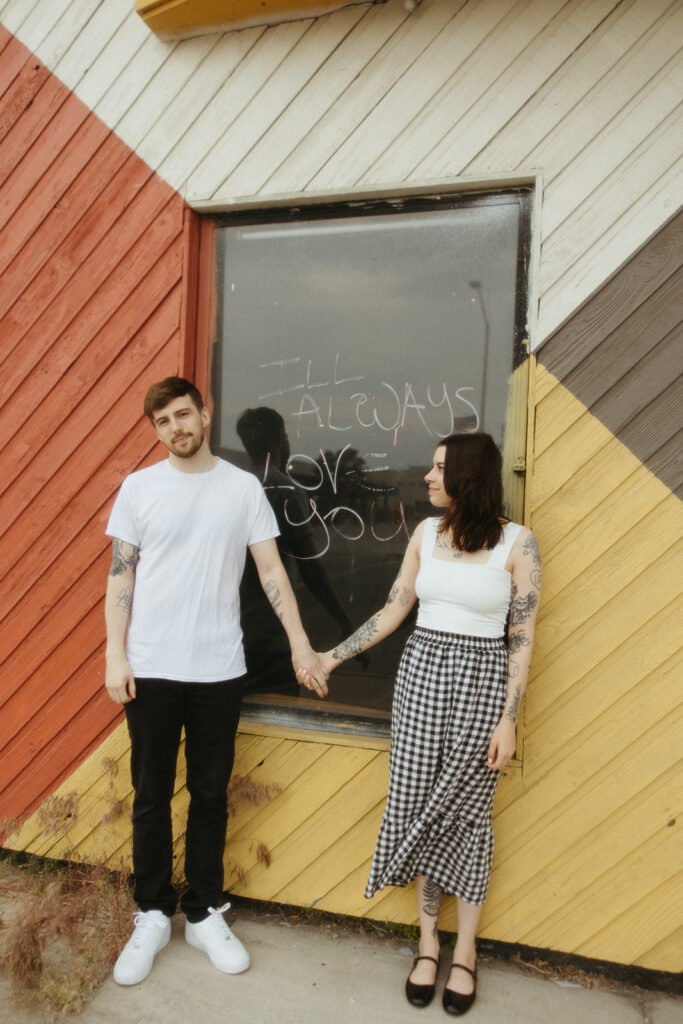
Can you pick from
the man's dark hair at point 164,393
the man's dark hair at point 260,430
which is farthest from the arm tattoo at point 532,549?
the man's dark hair at point 164,393

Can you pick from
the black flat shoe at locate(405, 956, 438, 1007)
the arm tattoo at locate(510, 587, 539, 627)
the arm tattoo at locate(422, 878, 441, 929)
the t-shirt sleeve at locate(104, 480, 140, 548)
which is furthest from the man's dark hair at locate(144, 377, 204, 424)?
the black flat shoe at locate(405, 956, 438, 1007)

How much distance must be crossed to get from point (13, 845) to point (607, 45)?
14.4 ft

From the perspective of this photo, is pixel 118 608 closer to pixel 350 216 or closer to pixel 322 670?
pixel 322 670

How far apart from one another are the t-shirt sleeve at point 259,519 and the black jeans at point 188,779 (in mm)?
582

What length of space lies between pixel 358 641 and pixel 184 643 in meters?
0.67

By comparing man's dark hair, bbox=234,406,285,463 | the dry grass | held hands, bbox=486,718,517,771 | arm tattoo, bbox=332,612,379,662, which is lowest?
the dry grass

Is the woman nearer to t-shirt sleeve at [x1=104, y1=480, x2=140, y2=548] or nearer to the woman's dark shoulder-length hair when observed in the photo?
the woman's dark shoulder-length hair

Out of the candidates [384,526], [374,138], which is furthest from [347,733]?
[374,138]

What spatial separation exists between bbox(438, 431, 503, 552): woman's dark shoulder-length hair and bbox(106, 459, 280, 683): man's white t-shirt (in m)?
0.85

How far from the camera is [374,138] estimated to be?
2.91m

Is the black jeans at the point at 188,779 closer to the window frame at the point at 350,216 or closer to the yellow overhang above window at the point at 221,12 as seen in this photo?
the window frame at the point at 350,216

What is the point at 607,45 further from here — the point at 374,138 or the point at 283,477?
the point at 283,477

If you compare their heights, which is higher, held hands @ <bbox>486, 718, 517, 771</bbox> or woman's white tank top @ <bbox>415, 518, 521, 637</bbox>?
woman's white tank top @ <bbox>415, 518, 521, 637</bbox>

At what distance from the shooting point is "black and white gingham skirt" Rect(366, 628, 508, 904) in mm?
2455
